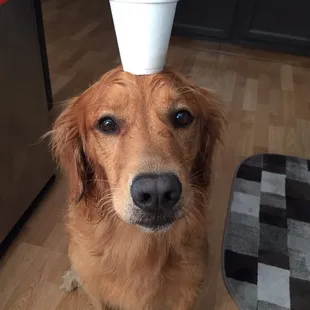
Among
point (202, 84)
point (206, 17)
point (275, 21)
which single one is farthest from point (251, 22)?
point (202, 84)

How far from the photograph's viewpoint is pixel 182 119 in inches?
46.4

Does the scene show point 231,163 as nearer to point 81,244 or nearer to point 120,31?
point 81,244

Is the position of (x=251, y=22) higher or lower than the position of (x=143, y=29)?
lower

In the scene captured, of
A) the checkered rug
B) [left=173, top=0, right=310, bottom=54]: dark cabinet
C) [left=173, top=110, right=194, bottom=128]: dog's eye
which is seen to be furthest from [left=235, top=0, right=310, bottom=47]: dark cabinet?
[left=173, top=110, right=194, bottom=128]: dog's eye

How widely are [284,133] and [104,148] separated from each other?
1.80 m

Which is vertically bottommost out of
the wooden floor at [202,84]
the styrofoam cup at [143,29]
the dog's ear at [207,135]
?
the wooden floor at [202,84]

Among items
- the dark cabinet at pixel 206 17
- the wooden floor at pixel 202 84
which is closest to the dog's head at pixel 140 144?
the wooden floor at pixel 202 84

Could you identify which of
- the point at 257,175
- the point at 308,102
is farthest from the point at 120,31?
the point at 308,102

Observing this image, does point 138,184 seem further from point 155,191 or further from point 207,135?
point 207,135

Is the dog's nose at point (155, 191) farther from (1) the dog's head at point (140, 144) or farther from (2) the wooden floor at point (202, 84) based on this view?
(2) the wooden floor at point (202, 84)

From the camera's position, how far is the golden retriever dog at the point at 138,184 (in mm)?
1024

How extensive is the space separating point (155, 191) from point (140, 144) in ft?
0.51

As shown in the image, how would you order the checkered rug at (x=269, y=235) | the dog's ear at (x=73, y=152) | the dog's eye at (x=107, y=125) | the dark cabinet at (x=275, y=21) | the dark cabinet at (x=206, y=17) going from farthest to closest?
the dark cabinet at (x=206, y=17)
the dark cabinet at (x=275, y=21)
the checkered rug at (x=269, y=235)
the dog's ear at (x=73, y=152)
the dog's eye at (x=107, y=125)

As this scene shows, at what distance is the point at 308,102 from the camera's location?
3023 mm
